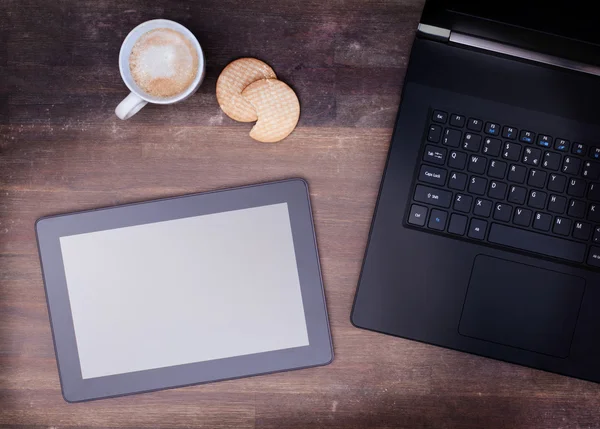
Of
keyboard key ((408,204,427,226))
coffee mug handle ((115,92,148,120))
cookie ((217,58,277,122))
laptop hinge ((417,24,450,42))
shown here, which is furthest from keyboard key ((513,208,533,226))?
coffee mug handle ((115,92,148,120))

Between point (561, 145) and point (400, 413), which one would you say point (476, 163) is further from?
point (400, 413)

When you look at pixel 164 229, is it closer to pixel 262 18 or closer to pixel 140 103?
pixel 140 103

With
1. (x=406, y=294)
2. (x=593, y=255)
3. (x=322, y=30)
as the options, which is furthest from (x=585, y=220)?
(x=322, y=30)

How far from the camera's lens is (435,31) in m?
0.63

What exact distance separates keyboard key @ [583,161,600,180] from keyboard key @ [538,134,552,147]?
46mm

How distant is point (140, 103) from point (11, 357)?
348 mm

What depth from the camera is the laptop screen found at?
602 millimetres

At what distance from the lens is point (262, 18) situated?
0.67m

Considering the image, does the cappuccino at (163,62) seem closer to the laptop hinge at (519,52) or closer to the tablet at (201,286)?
the tablet at (201,286)

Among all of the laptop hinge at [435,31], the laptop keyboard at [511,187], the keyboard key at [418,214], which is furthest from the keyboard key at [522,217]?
the laptop hinge at [435,31]

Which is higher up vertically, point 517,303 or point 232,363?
point 517,303

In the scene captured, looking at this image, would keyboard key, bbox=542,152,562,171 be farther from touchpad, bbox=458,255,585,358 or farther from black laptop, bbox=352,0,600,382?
touchpad, bbox=458,255,585,358

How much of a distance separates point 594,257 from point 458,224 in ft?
0.51

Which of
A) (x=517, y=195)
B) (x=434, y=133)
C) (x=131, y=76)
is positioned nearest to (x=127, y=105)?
(x=131, y=76)
